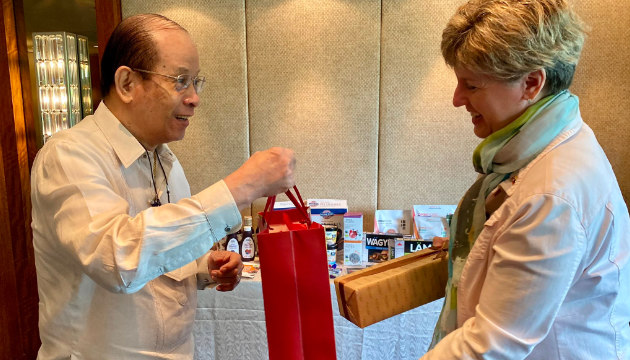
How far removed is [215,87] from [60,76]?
94 centimetres

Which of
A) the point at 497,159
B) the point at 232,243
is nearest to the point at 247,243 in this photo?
the point at 232,243

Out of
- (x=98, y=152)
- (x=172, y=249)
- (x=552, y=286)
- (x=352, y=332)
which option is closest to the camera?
(x=552, y=286)

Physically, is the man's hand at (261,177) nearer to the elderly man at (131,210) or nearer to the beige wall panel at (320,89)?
the elderly man at (131,210)

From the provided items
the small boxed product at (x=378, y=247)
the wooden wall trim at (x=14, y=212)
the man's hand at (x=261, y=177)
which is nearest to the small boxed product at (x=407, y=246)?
the small boxed product at (x=378, y=247)

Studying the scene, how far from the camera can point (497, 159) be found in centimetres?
92

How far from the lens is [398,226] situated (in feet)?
8.62

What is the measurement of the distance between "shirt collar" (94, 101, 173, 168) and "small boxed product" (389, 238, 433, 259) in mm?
1547

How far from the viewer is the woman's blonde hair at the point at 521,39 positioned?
810mm

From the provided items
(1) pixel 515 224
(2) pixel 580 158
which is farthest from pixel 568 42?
(1) pixel 515 224

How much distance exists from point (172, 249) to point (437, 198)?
84.8 inches

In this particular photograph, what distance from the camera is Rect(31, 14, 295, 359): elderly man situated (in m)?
0.89

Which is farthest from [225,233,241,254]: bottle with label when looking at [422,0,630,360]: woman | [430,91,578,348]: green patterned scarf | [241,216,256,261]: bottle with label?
[422,0,630,360]: woman

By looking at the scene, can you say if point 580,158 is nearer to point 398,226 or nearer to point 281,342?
point 281,342

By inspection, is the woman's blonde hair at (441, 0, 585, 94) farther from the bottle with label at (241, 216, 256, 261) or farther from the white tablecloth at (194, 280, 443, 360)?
the bottle with label at (241, 216, 256, 261)
